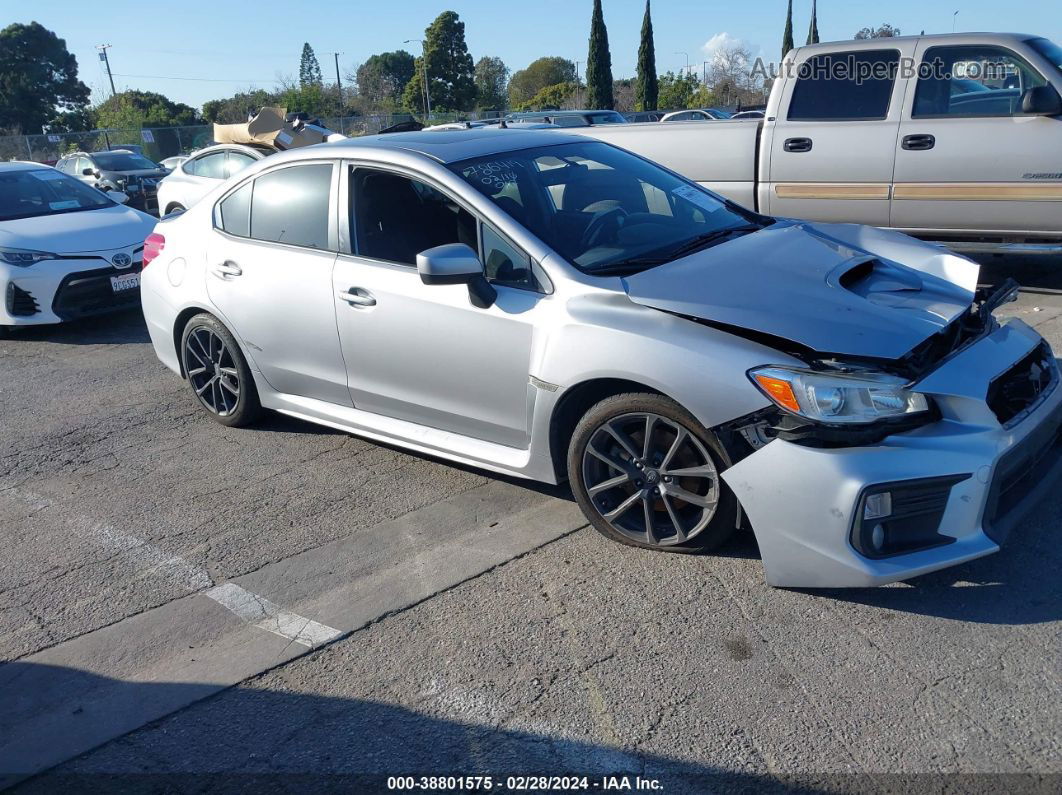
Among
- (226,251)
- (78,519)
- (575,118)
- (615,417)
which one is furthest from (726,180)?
(575,118)

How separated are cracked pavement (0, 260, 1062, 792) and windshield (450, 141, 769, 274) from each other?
127 cm

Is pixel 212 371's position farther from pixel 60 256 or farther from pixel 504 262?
pixel 60 256

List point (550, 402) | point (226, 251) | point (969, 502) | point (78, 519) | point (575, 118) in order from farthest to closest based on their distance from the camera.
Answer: point (575, 118)
point (226, 251)
point (78, 519)
point (550, 402)
point (969, 502)

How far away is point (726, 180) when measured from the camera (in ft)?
27.9

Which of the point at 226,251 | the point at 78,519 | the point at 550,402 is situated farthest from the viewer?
the point at 226,251

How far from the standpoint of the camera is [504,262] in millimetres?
4164

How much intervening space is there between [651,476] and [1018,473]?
135 centimetres

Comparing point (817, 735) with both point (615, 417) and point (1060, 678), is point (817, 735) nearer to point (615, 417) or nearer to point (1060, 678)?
point (1060, 678)

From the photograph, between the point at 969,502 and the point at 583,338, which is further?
the point at 583,338

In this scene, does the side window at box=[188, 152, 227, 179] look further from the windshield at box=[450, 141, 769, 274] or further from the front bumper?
the front bumper

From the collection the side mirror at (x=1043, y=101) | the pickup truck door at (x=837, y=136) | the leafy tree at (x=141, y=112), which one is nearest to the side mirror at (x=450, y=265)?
the pickup truck door at (x=837, y=136)

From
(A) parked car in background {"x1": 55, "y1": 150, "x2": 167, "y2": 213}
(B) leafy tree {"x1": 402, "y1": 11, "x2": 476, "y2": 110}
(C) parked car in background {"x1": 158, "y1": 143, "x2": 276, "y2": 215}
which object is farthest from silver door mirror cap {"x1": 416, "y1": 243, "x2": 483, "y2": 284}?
(B) leafy tree {"x1": 402, "y1": 11, "x2": 476, "y2": 110}

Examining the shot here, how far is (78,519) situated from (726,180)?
6.12 metres

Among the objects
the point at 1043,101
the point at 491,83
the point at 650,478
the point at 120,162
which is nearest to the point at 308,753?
the point at 650,478
